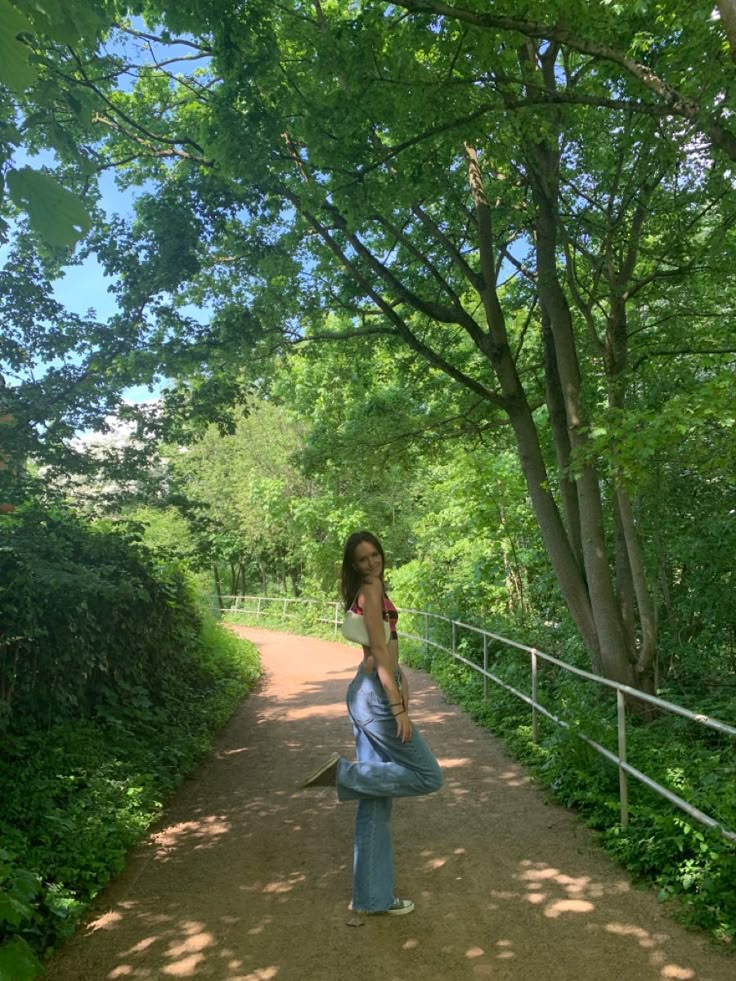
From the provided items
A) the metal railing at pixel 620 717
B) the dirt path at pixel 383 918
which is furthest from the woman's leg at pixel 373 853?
the metal railing at pixel 620 717

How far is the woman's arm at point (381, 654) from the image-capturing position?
369 centimetres

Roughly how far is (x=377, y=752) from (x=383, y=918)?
2.78ft

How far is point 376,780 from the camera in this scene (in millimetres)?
3697

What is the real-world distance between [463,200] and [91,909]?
8.22 metres

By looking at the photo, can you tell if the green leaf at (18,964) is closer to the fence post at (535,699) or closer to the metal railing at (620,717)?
the metal railing at (620,717)

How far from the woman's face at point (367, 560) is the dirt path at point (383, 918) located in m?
1.77

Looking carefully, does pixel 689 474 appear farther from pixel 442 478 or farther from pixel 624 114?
pixel 442 478

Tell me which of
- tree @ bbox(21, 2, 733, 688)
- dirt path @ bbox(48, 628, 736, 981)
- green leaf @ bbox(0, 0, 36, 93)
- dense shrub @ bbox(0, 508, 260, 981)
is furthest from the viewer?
tree @ bbox(21, 2, 733, 688)

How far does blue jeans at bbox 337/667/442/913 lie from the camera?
3.70m

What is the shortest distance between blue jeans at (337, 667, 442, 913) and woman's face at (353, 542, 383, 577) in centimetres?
52

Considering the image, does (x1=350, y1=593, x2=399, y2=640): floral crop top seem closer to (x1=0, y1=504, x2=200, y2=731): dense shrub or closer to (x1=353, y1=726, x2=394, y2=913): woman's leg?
(x1=353, y1=726, x2=394, y2=913): woman's leg

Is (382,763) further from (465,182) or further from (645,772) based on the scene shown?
(465,182)

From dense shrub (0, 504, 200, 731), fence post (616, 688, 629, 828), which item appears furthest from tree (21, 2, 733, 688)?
dense shrub (0, 504, 200, 731)

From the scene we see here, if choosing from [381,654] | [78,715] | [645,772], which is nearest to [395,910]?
[381,654]
